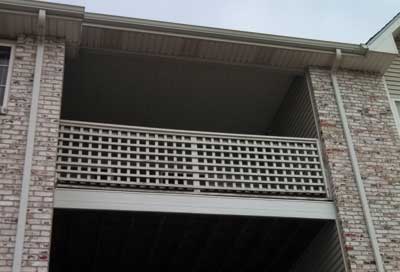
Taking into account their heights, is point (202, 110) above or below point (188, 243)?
above

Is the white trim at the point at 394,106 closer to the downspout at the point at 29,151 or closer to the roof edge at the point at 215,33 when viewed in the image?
the roof edge at the point at 215,33

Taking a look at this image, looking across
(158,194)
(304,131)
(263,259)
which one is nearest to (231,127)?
(304,131)

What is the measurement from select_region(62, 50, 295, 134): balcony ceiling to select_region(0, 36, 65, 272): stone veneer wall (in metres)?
1.36

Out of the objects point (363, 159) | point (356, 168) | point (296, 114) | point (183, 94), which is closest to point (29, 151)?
point (183, 94)

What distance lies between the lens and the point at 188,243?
1050cm

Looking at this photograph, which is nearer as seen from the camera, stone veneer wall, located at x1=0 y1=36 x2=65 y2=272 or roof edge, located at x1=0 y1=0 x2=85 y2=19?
stone veneer wall, located at x1=0 y1=36 x2=65 y2=272

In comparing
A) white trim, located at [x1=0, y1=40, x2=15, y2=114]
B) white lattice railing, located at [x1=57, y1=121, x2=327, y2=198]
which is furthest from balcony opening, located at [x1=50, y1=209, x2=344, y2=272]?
white trim, located at [x1=0, y1=40, x2=15, y2=114]

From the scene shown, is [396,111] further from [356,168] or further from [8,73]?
[8,73]

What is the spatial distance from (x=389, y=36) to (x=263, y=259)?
5.05 m

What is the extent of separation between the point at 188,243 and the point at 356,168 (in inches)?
125

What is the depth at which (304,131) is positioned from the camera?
38.4 feet

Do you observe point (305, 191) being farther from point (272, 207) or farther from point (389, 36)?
point (389, 36)

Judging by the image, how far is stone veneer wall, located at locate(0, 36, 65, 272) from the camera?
8320mm

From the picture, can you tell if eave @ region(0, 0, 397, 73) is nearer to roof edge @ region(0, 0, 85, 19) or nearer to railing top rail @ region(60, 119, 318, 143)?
roof edge @ region(0, 0, 85, 19)
